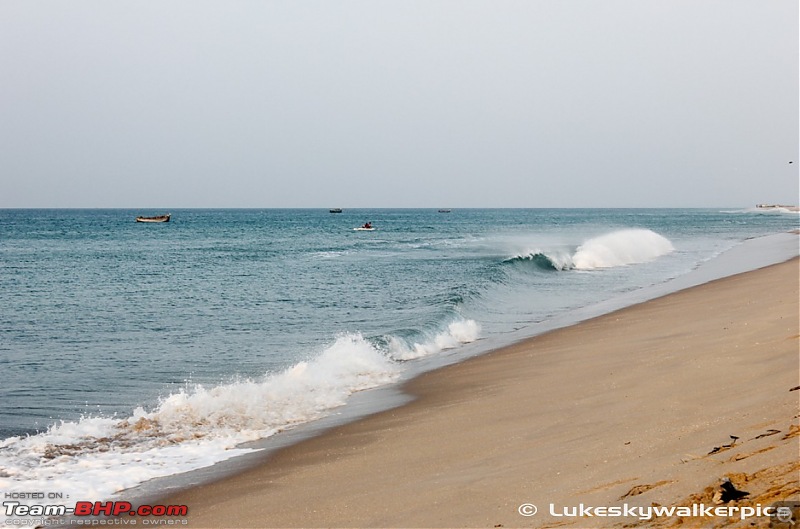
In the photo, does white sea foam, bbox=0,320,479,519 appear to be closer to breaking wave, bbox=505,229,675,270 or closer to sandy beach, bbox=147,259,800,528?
sandy beach, bbox=147,259,800,528

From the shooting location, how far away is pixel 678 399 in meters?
7.38

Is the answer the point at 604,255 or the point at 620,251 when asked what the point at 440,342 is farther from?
the point at 620,251

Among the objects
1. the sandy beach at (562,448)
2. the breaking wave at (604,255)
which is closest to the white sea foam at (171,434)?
the sandy beach at (562,448)

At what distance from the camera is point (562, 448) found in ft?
21.1

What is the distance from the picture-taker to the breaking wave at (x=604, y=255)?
115 ft

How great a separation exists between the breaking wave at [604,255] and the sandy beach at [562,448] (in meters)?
23.8

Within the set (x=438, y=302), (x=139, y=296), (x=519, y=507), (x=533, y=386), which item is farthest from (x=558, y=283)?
(x=519, y=507)

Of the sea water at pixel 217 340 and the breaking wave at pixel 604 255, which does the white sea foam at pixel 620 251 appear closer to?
the breaking wave at pixel 604 255

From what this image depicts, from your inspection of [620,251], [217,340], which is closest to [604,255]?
[620,251]

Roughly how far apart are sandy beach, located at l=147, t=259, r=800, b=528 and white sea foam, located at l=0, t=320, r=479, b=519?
1023 millimetres

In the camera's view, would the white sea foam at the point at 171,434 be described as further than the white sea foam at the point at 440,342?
No

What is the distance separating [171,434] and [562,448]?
507cm

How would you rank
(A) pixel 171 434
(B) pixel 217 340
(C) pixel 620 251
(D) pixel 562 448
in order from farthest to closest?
(C) pixel 620 251
(B) pixel 217 340
(A) pixel 171 434
(D) pixel 562 448

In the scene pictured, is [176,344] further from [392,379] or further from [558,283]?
[558,283]
